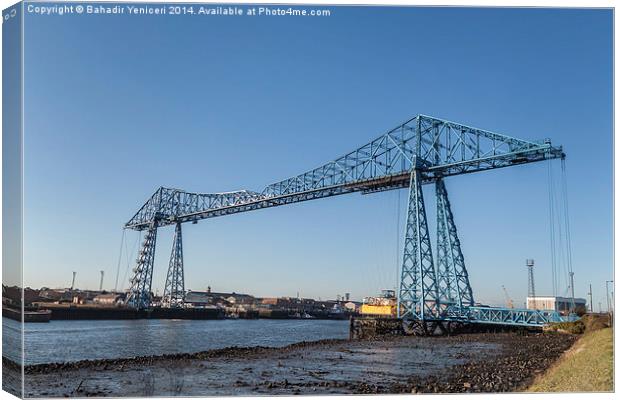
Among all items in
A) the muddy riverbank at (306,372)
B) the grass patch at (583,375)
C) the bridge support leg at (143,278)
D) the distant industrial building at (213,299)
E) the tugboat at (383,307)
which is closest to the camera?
the grass patch at (583,375)

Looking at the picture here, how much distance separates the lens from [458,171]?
27828mm

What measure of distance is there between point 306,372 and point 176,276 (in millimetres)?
41694

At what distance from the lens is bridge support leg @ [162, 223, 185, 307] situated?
2125 inches

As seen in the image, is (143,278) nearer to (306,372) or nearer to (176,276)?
(176,276)

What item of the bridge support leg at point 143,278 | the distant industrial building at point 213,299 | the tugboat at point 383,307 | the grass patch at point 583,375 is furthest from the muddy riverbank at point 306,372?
the distant industrial building at point 213,299

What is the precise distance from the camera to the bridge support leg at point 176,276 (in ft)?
177

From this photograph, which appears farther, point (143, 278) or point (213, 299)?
point (213, 299)

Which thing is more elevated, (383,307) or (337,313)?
(383,307)

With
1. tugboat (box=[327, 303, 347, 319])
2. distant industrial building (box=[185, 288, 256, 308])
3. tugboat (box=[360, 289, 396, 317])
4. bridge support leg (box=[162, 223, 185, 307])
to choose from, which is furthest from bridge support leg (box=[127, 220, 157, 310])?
tugboat (box=[327, 303, 347, 319])

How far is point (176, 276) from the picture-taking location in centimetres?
5572

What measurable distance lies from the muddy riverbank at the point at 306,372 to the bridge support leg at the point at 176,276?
33147mm

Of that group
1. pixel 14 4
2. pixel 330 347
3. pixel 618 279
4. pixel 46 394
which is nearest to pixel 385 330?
pixel 330 347

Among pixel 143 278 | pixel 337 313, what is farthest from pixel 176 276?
pixel 337 313

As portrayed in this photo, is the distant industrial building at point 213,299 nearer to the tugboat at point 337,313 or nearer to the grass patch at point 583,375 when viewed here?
the tugboat at point 337,313
